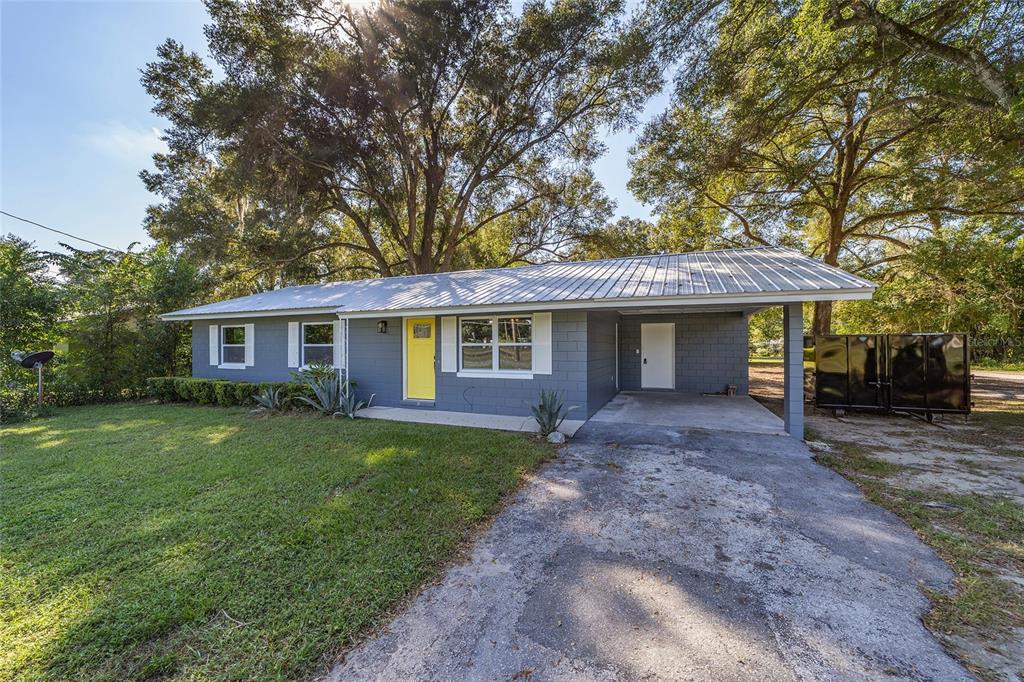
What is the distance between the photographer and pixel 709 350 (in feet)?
34.2

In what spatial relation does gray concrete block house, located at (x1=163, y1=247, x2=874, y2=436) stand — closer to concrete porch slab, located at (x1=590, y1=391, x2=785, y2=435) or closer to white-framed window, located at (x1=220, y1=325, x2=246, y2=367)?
white-framed window, located at (x1=220, y1=325, x2=246, y2=367)

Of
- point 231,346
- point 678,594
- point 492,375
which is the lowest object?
point 678,594

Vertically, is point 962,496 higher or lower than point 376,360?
A: lower

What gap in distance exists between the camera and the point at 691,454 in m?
5.29

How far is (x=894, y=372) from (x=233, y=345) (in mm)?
15640

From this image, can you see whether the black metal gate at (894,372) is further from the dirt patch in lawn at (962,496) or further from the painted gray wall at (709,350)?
the painted gray wall at (709,350)

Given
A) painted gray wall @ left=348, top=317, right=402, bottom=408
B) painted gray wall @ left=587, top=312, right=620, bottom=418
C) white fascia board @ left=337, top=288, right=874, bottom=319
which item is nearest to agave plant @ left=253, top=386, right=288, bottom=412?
painted gray wall @ left=348, top=317, right=402, bottom=408

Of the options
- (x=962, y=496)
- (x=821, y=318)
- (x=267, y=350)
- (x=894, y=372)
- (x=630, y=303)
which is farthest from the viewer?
(x=821, y=318)

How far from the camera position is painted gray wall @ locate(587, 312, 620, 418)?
7.40 meters

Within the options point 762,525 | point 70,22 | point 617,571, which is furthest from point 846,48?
point 70,22

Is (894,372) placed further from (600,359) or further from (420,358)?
(420,358)

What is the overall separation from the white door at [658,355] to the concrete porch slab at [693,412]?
0.81 metres

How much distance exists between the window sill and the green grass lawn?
1688 mm

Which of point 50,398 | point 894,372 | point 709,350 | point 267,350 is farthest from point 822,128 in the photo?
point 50,398
